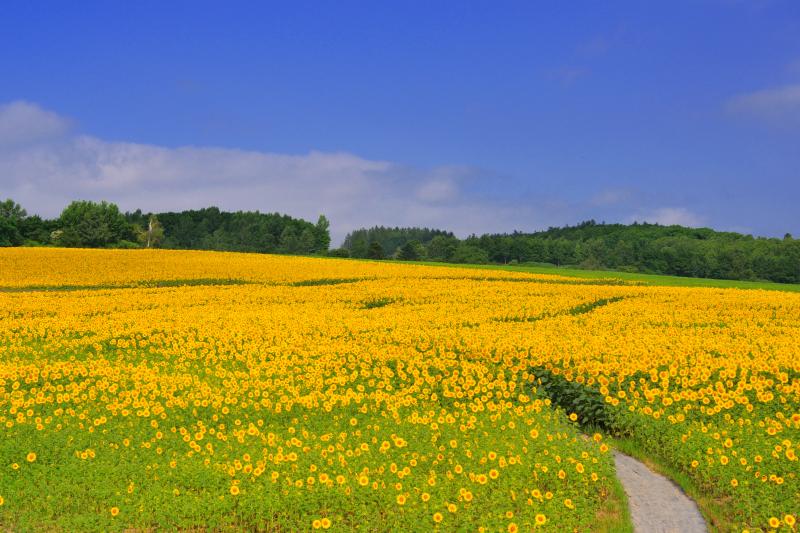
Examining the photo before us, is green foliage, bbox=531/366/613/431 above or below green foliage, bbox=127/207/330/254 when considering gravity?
below

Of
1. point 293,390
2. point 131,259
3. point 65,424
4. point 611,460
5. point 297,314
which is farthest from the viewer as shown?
point 131,259

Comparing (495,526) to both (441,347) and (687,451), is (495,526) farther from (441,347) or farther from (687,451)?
(441,347)

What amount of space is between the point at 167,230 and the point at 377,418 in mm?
160216

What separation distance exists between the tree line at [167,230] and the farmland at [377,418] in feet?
300

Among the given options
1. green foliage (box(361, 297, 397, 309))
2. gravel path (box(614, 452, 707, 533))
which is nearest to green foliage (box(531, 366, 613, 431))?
gravel path (box(614, 452, 707, 533))

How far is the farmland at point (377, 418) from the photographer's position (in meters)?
8.58

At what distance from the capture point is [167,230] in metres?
160

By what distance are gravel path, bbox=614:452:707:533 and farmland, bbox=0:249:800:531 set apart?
41cm

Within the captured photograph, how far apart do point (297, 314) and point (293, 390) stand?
11.4 meters

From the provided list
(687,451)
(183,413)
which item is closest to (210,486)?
(183,413)

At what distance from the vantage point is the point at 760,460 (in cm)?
989

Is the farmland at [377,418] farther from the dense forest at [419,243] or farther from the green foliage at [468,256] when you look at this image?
the green foliage at [468,256]

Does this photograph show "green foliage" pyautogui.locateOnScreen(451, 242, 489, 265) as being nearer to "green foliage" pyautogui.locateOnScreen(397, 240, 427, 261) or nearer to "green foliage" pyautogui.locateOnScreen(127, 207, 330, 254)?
"green foliage" pyautogui.locateOnScreen(397, 240, 427, 261)

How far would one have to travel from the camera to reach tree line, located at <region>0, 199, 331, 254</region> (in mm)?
104500
